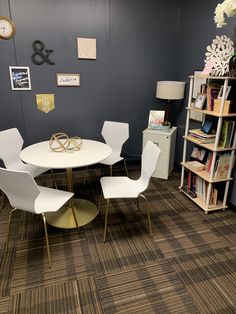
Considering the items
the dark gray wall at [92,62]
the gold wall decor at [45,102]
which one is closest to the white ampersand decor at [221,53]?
the dark gray wall at [92,62]

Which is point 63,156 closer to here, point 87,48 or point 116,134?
point 116,134

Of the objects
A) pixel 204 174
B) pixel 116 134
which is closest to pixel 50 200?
pixel 116 134

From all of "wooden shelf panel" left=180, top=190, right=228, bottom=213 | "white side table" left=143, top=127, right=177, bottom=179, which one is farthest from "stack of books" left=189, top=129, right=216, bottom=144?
"wooden shelf panel" left=180, top=190, right=228, bottom=213

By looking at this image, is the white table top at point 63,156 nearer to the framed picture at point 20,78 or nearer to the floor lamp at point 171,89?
the framed picture at point 20,78

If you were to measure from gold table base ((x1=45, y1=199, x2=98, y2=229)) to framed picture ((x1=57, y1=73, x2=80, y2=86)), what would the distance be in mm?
1718

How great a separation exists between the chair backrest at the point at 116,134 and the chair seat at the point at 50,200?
132 centimetres

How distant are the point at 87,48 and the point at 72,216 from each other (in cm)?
232

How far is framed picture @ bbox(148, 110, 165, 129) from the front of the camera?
137 inches

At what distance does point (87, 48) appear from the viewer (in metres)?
3.28

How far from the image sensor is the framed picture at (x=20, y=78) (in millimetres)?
3109

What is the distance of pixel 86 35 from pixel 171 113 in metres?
1.80

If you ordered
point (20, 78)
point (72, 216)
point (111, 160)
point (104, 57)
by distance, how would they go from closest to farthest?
1. point (72, 216)
2. point (111, 160)
3. point (20, 78)
4. point (104, 57)

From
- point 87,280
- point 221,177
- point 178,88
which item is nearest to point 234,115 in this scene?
point 221,177

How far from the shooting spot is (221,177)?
2602 millimetres
